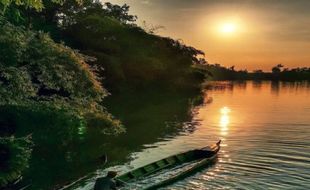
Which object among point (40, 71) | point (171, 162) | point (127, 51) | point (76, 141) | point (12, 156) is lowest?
point (76, 141)

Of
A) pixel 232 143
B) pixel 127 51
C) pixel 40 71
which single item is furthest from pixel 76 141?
pixel 127 51

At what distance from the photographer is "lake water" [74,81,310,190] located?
25.8 meters

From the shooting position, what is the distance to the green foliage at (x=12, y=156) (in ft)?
67.6

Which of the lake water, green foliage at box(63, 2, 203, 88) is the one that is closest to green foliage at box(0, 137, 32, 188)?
the lake water

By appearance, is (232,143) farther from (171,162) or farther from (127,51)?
(127,51)

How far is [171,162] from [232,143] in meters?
11.0

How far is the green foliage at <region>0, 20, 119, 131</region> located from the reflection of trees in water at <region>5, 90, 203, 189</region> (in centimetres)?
109

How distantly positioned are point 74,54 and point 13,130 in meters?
5.54

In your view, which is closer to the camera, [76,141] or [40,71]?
[40,71]

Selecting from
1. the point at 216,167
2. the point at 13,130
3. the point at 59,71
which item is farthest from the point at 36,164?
the point at 216,167

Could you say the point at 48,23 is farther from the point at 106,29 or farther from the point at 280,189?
the point at 280,189

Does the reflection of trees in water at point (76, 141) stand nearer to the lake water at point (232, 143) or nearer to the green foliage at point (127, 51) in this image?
the lake water at point (232, 143)

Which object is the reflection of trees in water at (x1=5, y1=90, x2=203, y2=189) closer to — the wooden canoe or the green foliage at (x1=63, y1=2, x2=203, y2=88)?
the wooden canoe

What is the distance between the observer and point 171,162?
2945 cm
